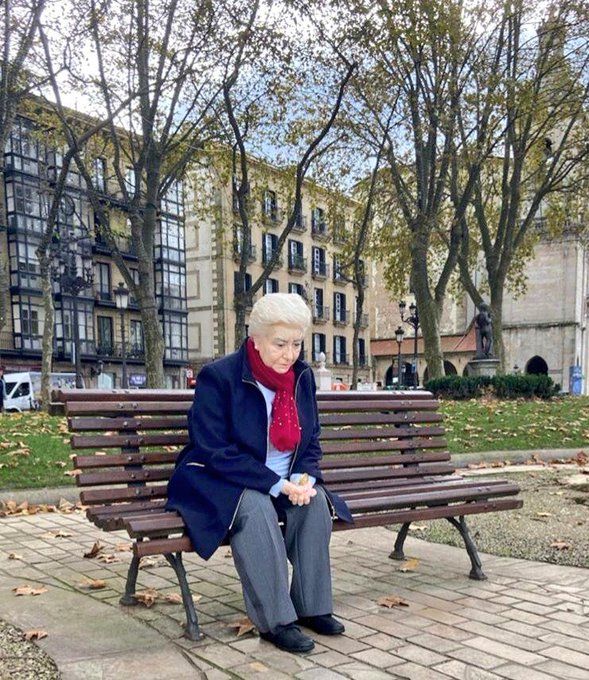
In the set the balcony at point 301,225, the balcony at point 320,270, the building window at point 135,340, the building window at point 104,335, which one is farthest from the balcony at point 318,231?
the building window at point 104,335

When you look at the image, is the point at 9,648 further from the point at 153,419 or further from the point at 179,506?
the point at 153,419

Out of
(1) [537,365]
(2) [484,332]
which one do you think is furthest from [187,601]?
(1) [537,365]

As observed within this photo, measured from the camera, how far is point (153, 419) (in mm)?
3592

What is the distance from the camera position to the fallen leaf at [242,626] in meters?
3.17

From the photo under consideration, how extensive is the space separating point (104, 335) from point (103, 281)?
11.6 feet

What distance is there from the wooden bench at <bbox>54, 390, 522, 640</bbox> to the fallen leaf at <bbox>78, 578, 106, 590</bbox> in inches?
14.4

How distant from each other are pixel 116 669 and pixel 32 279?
4062 cm

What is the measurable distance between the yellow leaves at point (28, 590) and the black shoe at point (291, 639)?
142cm

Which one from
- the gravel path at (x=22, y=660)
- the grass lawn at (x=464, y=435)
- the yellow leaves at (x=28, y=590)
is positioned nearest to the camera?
the gravel path at (x=22, y=660)

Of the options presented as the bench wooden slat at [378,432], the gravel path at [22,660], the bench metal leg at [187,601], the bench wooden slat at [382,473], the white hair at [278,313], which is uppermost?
the white hair at [278,313]

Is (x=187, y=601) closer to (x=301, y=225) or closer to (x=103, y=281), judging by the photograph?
(x=103, y=281)

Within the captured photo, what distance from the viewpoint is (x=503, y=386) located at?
61.1 feet

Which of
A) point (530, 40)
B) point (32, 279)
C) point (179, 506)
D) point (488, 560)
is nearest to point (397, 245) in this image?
point (530, 40)

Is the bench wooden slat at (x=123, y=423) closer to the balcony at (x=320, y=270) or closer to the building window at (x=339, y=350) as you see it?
the balcony at (x=320, y=270)
